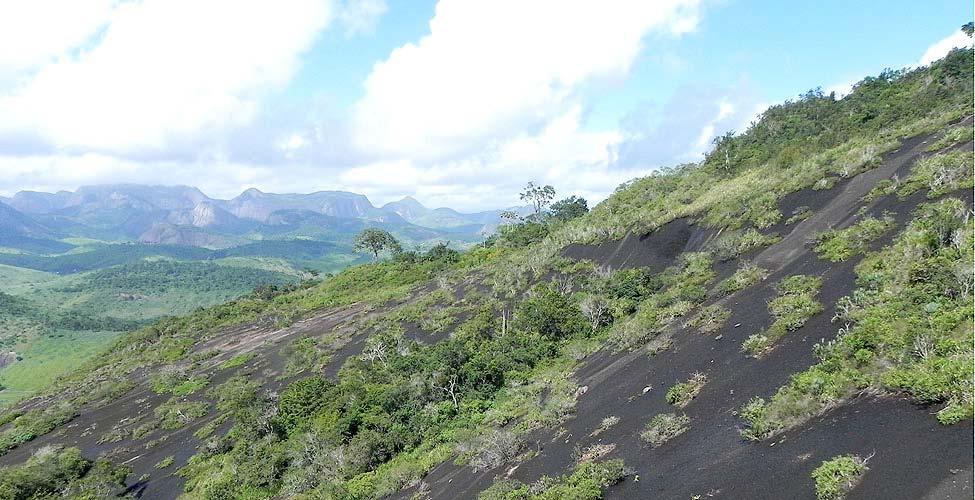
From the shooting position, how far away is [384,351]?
124 ft

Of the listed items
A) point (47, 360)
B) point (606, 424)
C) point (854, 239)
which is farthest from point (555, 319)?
point (47, 360)

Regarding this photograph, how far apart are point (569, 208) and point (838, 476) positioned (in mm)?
85200

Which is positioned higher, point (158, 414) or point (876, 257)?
point (876, 257)

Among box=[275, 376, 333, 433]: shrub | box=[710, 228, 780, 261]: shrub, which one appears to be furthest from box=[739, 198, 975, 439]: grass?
box=[275, 376, 333, 433]: shrub

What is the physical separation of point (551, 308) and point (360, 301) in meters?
44.5

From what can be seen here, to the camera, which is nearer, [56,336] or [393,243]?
[393,243]

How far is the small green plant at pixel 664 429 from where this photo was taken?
1366 cm

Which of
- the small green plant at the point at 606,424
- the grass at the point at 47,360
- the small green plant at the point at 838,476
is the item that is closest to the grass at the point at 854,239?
the small green plant at the point at 606,424

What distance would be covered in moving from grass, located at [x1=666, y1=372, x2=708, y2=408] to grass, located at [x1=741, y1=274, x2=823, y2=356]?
191 centimetres

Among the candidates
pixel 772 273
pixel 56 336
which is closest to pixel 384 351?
pixel 772 273

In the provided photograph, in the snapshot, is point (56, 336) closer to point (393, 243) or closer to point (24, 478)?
point (393, 243)

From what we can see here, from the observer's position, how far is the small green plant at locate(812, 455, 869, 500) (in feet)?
28.3

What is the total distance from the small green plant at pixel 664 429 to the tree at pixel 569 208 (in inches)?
2954

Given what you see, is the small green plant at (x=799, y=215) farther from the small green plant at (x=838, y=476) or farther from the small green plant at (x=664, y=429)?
the small green plant at (x=838, y=476)
